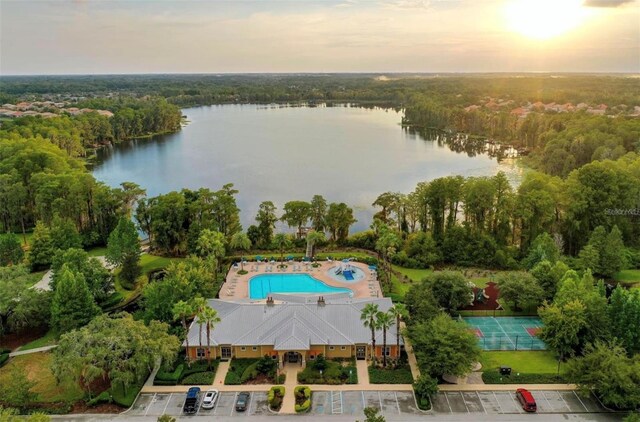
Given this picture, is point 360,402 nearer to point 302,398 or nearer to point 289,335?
point 302,398

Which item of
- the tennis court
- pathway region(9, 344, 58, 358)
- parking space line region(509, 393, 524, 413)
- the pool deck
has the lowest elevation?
pathway region(9, 344, 58, 358)

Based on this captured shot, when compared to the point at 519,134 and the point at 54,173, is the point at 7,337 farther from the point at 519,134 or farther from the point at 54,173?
the point at 519,134

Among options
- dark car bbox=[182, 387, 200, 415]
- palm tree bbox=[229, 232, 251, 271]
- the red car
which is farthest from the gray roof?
palm tree bbox=[229, 232, 251, 271]

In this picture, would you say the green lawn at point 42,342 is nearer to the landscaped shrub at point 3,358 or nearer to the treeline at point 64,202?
the landscaped shrub at point 3,358

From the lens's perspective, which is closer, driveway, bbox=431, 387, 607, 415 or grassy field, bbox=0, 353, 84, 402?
driveway, bbox=431, 387, 607, 415

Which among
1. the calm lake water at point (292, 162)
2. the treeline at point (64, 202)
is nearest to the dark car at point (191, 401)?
the treeline at point (64, 202)

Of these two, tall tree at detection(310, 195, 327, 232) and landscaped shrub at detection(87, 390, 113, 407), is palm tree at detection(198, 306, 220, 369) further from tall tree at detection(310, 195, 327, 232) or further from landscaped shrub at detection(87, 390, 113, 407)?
tall tree at detection(310, 195, 327, 232)

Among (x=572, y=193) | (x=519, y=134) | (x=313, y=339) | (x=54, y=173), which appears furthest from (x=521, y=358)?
(x=519, y=134)
